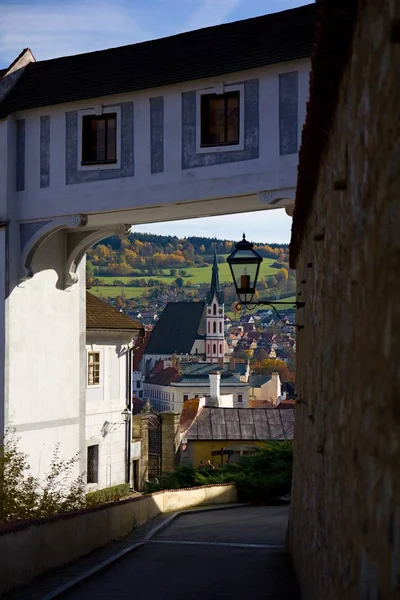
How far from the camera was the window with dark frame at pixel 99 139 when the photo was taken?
22.1m

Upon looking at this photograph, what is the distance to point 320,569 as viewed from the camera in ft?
22.1

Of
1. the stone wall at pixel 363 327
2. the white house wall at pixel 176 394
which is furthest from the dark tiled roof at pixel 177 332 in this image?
the stone wall at pixel 363 327

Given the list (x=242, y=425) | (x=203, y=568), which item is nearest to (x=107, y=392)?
(x=242, y=425)

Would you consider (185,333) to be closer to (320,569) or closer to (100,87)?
(100,87)

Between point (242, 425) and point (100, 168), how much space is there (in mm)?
23330

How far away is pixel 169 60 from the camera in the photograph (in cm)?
2136

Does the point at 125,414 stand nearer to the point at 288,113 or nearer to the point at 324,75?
the point at 288,113

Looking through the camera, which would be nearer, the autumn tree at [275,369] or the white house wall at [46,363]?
the white house wall at [46,363]

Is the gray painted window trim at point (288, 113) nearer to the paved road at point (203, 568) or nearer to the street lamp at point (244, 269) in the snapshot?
the street lamp at point (244, 269)

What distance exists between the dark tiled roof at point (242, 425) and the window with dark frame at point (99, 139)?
22.1 meters

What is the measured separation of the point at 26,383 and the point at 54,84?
688 cm

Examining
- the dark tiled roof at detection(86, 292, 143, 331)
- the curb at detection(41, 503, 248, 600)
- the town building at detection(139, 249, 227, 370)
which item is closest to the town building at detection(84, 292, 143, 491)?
the dark tiled roof at detection(86, 292, 143, 331)

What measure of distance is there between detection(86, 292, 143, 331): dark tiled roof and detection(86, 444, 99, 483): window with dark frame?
12.5 ft

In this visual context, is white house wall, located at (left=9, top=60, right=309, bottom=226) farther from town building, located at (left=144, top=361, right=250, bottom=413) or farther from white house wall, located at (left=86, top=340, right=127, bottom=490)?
town building, located at (left=144, top=361, right=250, bottom=413)
